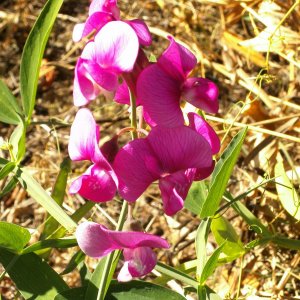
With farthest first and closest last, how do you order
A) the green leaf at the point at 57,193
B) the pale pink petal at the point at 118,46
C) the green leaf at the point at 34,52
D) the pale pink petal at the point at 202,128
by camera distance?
the green leaf at the point at 57,193, the green leaf at the point at 34,52, the pale pink petal at the point at 202,128, the pale pink petal at the point at 118,46

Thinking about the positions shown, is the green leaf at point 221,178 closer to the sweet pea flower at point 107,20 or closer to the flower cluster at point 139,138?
the flower cluster at point 139,138

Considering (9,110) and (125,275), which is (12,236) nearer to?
(125,275)

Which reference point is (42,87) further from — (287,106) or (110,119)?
(287,106)

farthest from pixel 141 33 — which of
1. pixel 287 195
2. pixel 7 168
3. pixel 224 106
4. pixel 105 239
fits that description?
pixel 224 106

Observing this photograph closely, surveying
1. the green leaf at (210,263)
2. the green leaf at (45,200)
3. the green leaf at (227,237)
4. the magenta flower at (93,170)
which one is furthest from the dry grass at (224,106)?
the magenta flower at (93,170)

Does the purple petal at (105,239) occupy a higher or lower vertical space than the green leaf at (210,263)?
higher

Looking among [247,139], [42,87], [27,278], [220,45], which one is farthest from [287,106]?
[27,278]

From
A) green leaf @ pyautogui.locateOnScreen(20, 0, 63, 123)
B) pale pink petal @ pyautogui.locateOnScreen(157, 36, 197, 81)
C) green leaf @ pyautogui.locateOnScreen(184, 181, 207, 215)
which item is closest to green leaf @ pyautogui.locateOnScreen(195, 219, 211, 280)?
green leaf @ pyautogui.locateOnScreen(184, 181, 207, 215)
